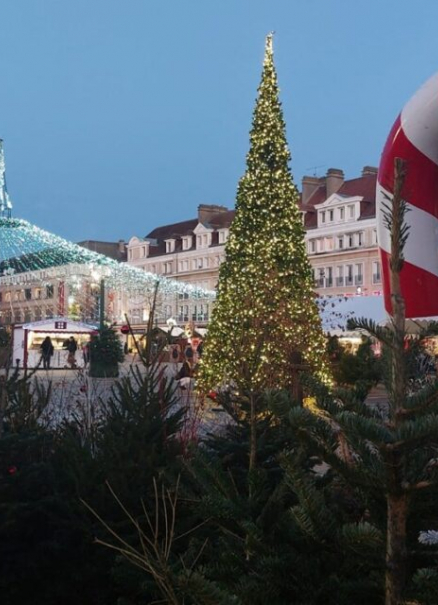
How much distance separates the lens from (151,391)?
18.0 feet

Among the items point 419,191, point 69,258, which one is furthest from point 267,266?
point 69,258

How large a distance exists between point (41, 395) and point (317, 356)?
32.4 feet

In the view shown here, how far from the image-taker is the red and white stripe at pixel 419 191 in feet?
15.5

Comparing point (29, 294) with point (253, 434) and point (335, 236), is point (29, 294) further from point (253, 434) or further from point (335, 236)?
point (253, 434)

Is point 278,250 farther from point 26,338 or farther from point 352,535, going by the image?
point 26,338

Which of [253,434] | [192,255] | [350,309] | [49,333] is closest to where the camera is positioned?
[253,434]

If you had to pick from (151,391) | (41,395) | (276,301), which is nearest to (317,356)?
(276,301)

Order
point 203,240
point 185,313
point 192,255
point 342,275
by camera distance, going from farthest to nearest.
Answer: point 185,313, point 192,255, point 203,240, point 342,275

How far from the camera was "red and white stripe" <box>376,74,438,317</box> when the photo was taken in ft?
15.5

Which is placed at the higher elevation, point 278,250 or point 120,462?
point 278,250

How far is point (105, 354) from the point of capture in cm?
3047

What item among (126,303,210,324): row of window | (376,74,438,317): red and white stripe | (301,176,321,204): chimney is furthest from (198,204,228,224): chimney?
(376,74,438,317): red and white stripe

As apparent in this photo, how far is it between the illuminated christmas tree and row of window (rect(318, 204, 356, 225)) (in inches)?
1735

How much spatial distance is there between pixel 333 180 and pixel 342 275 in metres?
7.36
